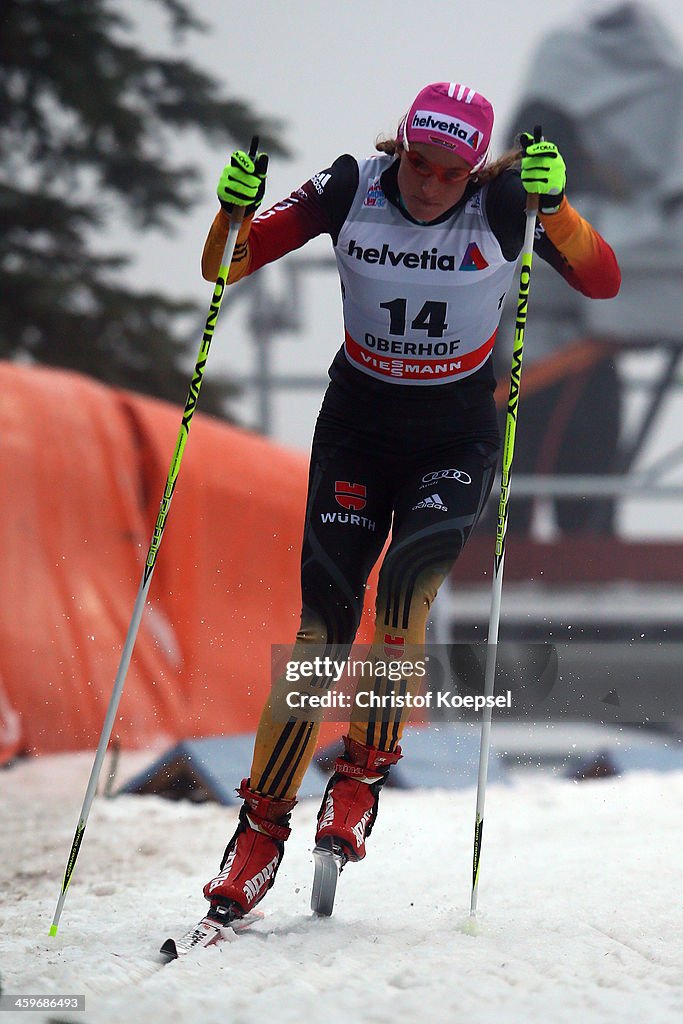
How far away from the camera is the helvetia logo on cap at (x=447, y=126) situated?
2.89 metres

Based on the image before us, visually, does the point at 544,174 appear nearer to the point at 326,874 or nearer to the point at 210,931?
the point at 326,874

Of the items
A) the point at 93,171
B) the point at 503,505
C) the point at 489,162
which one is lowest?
the point at 503,505

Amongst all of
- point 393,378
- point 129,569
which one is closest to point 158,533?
point 393,378

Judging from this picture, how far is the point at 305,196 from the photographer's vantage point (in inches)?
124

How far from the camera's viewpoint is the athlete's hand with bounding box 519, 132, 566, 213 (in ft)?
9.68

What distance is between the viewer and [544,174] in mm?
2941

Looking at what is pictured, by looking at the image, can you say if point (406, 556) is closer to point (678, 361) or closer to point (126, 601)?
point (126, 601)

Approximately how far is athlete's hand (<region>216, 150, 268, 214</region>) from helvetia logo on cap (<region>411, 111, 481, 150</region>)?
0.42 meters

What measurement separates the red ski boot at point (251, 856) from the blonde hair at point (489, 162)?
70.6 inches

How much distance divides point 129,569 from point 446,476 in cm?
434

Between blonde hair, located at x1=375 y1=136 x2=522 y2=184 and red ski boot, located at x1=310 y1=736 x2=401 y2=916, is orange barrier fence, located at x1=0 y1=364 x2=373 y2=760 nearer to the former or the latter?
red ski boot, located at x1=310 y1=736 x2=401 y2=916

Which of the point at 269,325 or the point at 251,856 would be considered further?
the point at 269,325

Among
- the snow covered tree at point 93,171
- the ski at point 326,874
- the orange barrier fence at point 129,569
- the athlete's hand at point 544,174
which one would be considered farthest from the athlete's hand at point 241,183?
the snow covered tree at point 93,171

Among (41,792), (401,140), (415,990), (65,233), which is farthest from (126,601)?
(65,233)
